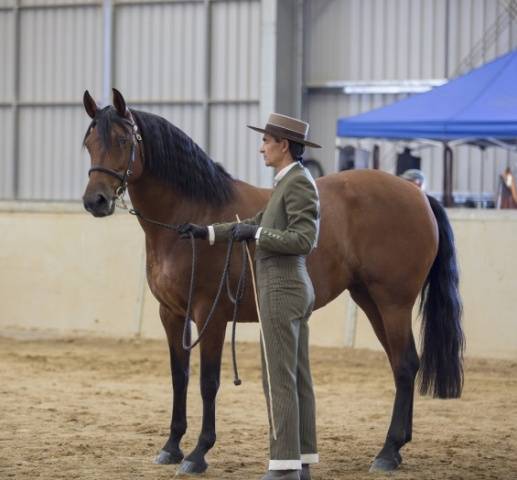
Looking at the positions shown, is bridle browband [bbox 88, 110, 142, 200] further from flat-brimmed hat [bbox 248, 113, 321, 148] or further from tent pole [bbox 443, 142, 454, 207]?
tent pole [bbox 443, 142, 454, 207]

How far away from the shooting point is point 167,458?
6.61m

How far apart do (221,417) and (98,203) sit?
2617mm

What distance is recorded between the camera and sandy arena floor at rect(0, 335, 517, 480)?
255 inches

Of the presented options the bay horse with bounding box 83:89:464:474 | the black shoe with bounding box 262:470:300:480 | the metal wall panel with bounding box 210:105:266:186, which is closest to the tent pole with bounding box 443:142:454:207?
the metal wall panel with bounding box 210:105:266:186

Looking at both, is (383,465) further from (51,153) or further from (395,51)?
(51,153)

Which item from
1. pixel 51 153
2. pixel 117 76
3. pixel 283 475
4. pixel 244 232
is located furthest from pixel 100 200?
pixel 51 153

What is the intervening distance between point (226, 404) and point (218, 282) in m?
2.51

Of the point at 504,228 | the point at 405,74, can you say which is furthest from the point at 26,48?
the point at 504,228

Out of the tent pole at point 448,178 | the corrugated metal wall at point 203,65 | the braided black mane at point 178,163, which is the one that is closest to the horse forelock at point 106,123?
the braided black mane at point 178,163

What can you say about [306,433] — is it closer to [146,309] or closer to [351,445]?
[351,445]

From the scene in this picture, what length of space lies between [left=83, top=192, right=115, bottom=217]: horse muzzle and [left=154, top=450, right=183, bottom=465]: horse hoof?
1.43m

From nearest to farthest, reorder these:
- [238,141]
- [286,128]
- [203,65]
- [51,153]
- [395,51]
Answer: [286,128], [395,51], [238,141], [203,65], [51,153]

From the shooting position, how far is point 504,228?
36.3 ft

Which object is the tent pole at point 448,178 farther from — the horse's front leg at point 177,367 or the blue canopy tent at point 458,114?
the horse's front leg at point 177,367
